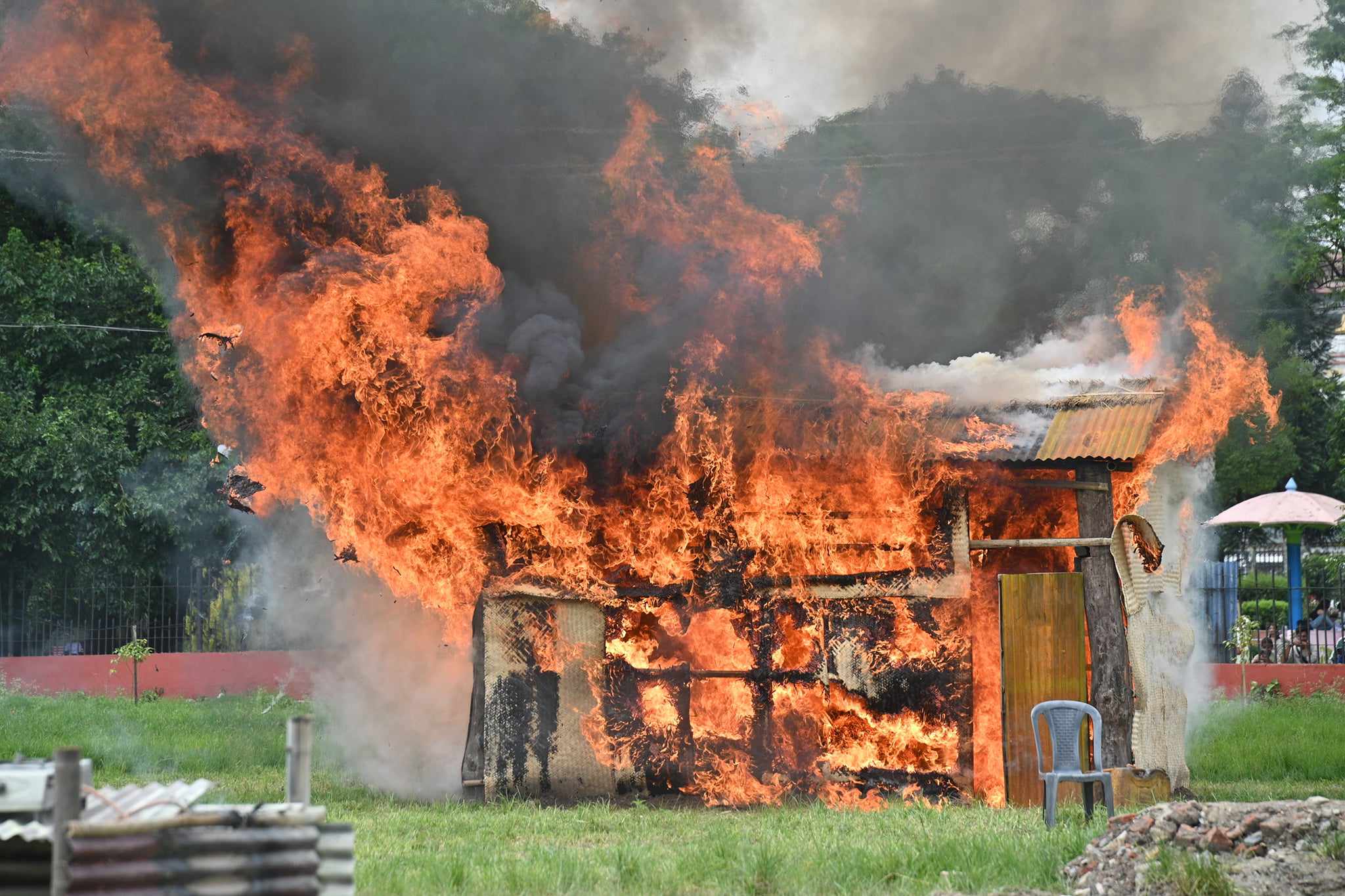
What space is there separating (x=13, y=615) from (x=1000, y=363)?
54.6ft

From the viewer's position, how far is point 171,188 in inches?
482

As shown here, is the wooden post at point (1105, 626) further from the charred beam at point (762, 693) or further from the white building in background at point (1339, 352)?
the white building in background at point (1339, 352)

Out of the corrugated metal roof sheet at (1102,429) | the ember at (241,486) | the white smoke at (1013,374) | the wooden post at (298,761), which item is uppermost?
the white smoke at (1013,374)

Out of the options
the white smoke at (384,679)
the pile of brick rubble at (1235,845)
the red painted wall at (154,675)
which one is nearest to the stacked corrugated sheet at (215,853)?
the pile of brick rubble at (1235,845)

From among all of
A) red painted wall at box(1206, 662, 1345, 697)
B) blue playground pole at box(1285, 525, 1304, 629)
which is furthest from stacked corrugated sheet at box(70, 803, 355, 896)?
blue playground pole at box(1285, 525, 1304, 629)

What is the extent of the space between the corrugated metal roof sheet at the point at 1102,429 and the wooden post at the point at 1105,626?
22cm

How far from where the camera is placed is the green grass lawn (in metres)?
8.30

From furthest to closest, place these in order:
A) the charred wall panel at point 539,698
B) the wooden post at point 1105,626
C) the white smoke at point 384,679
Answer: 1. the white smoke at point 384,679
2. the charred wall panel at point 539,698
3. the wooden post at point 1105,626

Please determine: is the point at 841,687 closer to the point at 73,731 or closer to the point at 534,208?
the point at 534,208

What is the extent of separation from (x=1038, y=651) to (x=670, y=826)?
372cm

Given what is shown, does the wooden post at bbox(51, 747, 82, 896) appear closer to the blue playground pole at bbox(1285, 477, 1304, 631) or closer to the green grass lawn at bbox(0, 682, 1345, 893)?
the green grass lawn at bbox(0, 682, 1345, 893)

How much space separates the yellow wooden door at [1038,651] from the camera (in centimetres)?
1230

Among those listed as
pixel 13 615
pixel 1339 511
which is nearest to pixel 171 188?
pixel 13 615

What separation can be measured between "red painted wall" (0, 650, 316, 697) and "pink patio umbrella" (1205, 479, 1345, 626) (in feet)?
49.6
